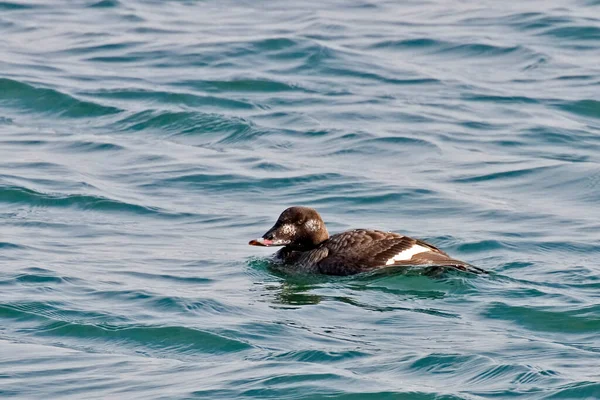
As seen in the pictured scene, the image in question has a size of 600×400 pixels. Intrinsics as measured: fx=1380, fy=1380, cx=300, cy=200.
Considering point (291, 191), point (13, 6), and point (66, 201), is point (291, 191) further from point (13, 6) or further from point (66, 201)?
point (13, 6)

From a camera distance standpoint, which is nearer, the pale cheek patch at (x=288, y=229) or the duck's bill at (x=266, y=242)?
the duck's bill at (x=266, y=242)

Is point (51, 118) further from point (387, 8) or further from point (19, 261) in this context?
point (387, 8)

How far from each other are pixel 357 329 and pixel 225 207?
475 cm

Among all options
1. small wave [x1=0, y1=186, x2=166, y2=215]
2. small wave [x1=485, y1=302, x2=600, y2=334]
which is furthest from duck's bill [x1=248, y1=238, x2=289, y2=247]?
small wave [x1=485, y1=302, x2=600, y2=334]

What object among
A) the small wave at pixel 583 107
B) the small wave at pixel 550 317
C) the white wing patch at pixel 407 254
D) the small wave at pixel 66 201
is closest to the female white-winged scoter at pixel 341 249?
the white wing patch at pixel 407 254

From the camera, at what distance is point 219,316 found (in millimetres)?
10539

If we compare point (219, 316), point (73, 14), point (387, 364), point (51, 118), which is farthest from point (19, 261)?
point (73, 14)

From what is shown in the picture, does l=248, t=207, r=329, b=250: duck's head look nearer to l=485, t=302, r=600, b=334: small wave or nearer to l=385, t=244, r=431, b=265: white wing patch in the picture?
l=385, t=244, r=431, b=265: white wing patch

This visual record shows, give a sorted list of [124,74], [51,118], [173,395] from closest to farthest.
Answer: [173,395] < [51,118] < [124,74]

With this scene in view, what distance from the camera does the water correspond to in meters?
9.37

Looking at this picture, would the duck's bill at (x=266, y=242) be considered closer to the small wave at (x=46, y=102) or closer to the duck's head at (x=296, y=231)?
the duck's head at (x=296, y=231)

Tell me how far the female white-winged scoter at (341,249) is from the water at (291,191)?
0.17 metres

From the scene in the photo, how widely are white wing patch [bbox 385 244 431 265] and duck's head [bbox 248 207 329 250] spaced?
103cm

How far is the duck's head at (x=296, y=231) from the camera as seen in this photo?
12.3 meters
